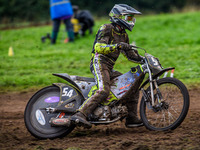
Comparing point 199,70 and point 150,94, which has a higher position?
point 199,70

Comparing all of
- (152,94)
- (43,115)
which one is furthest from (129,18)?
(43,115)

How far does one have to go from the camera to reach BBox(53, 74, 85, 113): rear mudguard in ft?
18.5

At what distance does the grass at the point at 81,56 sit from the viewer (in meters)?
10.2

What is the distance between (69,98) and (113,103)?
0.75 metres

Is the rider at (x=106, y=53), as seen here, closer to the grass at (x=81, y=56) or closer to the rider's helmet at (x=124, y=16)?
the rider's helmet at (x=124, y=16)

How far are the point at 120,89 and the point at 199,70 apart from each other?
5411mm

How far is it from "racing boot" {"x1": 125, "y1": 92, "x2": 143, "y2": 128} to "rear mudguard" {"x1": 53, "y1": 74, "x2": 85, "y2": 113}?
0.87 metres

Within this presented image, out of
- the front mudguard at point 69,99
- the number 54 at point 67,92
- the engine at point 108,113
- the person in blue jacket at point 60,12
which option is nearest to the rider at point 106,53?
the engine at point 108,113

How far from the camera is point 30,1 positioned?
40594 mm

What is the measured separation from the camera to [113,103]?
18.3 ft

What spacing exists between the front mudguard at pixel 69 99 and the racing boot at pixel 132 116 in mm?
879

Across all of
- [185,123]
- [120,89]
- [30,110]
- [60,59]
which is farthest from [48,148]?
[60,59]

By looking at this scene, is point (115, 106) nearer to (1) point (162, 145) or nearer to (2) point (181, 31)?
(1) point (162, 145)

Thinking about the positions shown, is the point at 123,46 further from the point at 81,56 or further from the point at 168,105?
the point at 81,56
